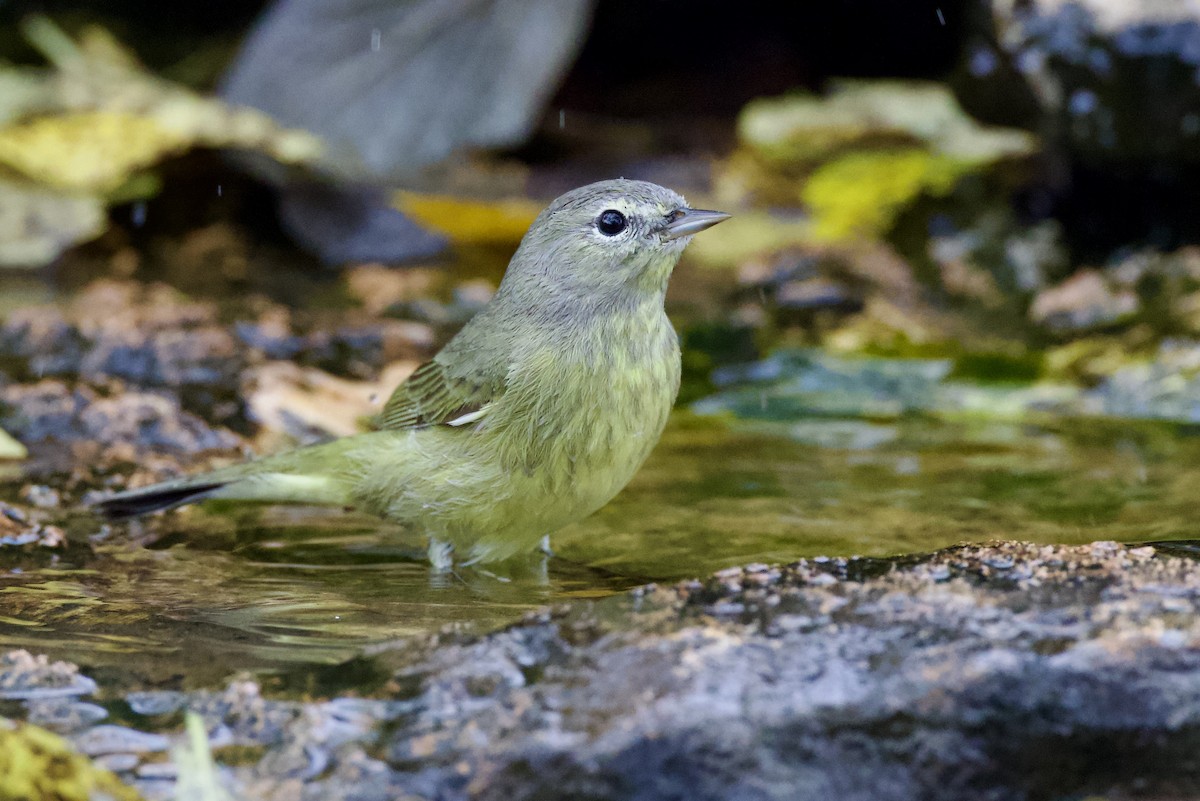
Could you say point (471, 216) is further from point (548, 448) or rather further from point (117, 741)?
point (117, 741)

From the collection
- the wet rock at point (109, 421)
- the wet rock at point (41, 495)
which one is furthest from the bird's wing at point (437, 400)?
the wet rock at point (41, 495)

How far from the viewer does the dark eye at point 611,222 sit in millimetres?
4004

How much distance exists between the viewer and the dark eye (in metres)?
4.00

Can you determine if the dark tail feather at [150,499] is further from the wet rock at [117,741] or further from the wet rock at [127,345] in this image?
the wet rock at [117,741]

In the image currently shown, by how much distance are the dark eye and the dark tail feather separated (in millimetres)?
1470

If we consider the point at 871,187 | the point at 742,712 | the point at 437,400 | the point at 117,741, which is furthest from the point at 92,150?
the point at 742,712

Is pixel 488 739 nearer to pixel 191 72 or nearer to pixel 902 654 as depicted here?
pixel 902 654

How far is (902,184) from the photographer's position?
789 cm

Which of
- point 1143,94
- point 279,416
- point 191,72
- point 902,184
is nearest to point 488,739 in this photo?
point 279,416

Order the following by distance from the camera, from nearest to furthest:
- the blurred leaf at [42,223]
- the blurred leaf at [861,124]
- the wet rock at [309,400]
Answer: the wet rock at [309,400]
the blurred leaf at [42,223]
the blurred leaf at [861,124]

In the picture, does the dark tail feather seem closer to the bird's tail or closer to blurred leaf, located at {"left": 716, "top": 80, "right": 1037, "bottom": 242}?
the bird's tail

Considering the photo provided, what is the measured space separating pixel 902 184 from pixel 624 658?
5929 millimetres

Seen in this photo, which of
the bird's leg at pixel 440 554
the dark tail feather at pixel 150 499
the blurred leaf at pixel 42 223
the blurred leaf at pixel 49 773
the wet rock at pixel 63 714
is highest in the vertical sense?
the blurred leaf at pixel 42 223

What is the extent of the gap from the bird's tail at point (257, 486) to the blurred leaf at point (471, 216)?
10.6 feet
